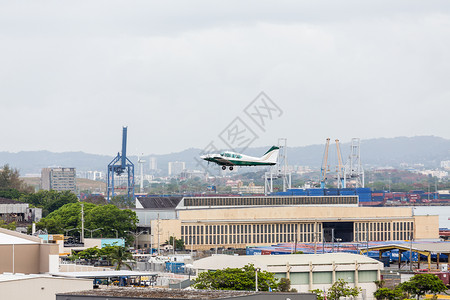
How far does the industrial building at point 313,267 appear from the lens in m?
82.3

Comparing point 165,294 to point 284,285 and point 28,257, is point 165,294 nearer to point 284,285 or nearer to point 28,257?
point 28,257

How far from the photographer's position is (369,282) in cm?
8700

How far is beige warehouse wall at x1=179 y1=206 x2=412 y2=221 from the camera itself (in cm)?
15812

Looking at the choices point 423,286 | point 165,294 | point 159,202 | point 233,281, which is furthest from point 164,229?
point 165,294

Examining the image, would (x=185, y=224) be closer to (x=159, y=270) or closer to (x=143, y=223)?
(x=143, y=223)

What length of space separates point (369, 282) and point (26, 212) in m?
102

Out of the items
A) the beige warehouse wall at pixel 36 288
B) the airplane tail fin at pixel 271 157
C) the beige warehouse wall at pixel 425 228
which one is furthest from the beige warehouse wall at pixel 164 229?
the beige warehouse wall at pixel 36 288

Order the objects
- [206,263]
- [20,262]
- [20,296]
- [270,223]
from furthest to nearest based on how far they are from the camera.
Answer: [270,223], [206,263], [20,262], [20,296]

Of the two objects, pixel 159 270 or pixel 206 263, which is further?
pixel 159 270

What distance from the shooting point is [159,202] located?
569ft

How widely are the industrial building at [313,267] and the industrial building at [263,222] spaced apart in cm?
6649

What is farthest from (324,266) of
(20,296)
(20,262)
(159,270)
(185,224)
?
(185,224)

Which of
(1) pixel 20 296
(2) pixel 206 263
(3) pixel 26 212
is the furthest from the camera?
(3) pixel 26 212

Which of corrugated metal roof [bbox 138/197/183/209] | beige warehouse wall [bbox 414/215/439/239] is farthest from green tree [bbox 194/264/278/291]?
beige warehouse wall [bbox 414/215/439/239]
